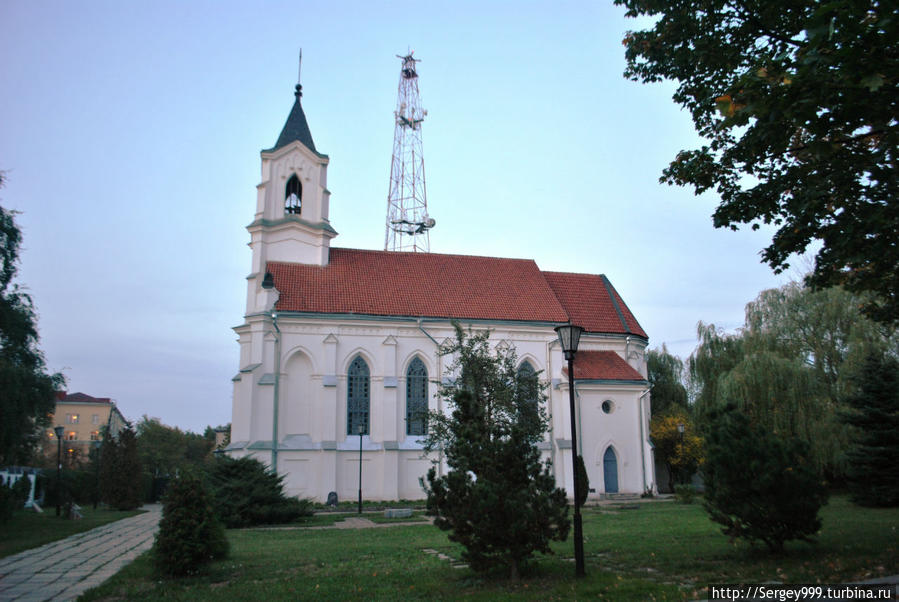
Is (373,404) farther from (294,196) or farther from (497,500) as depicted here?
(497,500)

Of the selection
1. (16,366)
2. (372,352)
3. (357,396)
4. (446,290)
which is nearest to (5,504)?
(16,366)

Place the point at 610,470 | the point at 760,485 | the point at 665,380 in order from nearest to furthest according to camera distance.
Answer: the point at 760,485 < the point at 610,470 < the point at 665,380

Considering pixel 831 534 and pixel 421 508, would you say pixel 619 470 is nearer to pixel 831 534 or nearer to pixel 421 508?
pixel 421 508

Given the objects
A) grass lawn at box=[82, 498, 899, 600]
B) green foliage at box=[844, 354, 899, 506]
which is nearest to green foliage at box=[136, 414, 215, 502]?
grass lawn at box=[82, 498, 899, 600]

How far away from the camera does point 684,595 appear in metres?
8.38

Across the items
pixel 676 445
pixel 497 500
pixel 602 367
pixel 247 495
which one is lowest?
pixel 247 495

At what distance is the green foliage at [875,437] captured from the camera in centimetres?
2069

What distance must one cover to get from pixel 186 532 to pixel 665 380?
3809cm

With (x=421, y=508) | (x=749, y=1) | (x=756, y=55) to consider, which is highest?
(x=749, y=1)

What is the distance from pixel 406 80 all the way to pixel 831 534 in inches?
1445

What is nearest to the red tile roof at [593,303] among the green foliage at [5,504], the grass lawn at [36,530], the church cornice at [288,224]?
the church cornice at [288,224]

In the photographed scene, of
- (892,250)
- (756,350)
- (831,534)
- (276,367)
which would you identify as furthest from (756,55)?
(276,367)

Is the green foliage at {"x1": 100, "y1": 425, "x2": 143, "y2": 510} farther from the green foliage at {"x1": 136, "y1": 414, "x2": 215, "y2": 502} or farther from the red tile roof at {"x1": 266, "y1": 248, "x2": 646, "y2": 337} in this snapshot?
the green foliage at {"x1": 136, "y1": 414, "x2": 215, "y2": 502}

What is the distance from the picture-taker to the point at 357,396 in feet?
105
